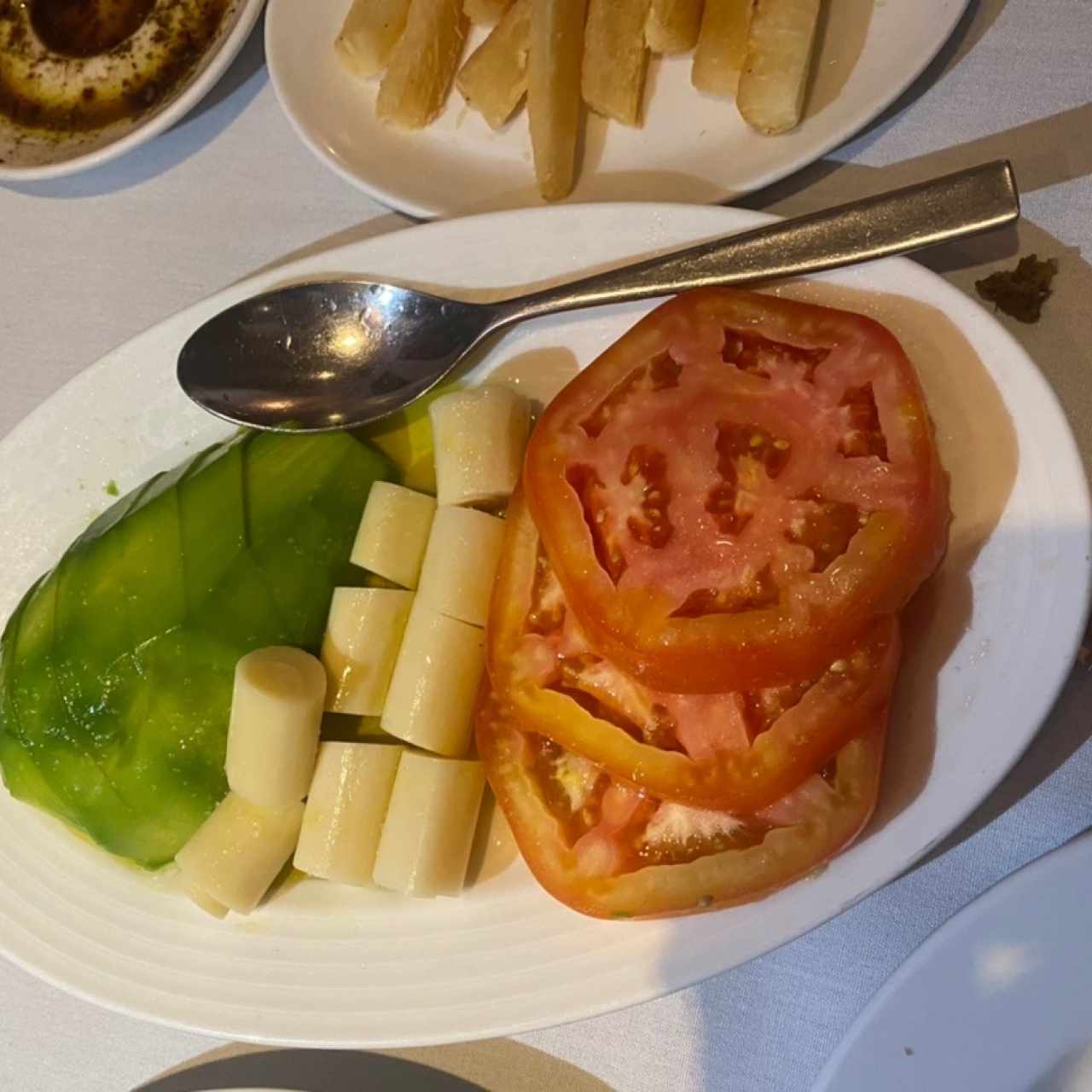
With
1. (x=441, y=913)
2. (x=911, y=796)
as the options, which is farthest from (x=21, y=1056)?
(x=911, y=796)

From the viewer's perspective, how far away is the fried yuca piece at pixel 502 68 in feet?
4.34

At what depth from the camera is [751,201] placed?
1.33 meters

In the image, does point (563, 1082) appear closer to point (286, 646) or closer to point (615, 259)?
point (286, 646)

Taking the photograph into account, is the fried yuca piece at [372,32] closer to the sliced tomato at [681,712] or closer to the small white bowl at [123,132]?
the small white bowl at [123,132]

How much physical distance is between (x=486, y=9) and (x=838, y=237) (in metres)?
0.60

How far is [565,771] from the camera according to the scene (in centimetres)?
115

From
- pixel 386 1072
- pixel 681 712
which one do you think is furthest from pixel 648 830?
pixel 386 1072

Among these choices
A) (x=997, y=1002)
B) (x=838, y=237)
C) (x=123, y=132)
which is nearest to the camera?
(x=997, y=1002)

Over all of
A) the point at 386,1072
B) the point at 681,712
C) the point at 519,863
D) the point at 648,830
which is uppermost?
the point at 681,712

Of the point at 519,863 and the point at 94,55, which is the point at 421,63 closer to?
the point at 94,55

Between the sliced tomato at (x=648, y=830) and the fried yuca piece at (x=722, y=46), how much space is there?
2.68ft

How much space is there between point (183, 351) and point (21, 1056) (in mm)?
1032

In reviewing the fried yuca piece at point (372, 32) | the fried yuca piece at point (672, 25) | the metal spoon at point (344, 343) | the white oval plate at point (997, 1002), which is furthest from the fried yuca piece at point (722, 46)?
the white oval plate at point (997, 1002)

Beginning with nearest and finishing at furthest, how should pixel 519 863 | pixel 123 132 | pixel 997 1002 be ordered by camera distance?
Result: pixel 997 1002 → pixel 519 863 → pixel 123 132
